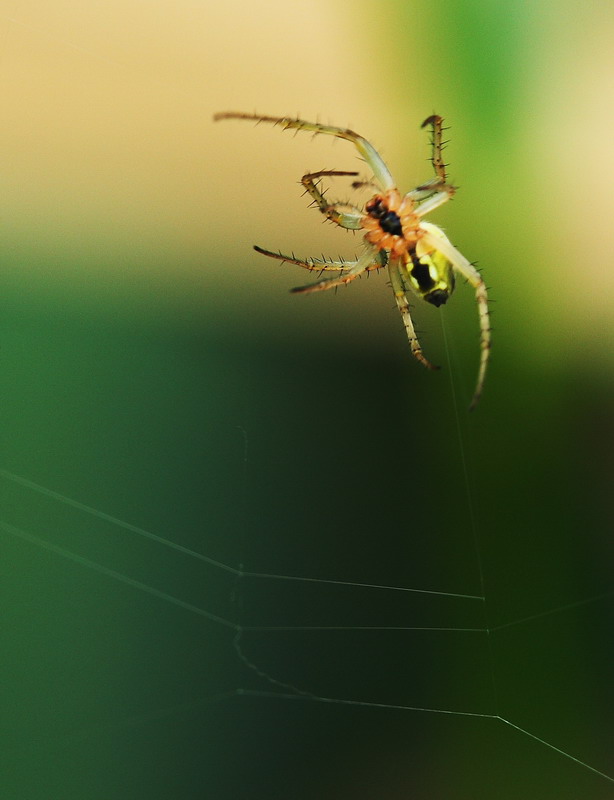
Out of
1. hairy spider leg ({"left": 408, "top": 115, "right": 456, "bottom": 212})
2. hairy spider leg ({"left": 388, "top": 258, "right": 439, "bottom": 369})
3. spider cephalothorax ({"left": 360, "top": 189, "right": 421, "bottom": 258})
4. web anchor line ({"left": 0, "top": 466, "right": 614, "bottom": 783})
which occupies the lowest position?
web anchor line ({"left": 0, "top": 466, "right": 614, "bottom": 783})

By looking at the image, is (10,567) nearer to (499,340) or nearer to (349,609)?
(349,609)

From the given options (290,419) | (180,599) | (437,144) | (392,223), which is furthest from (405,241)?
(180,599)

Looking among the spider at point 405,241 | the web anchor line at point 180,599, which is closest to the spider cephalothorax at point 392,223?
the spider at point 405,241

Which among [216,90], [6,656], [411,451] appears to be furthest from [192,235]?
[6,656]

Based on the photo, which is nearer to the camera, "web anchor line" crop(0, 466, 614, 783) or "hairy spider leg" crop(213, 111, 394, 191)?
"hairy spider leg" crop(213, 111, 394, 191)

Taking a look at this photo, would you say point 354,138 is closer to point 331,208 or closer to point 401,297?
point 331,208

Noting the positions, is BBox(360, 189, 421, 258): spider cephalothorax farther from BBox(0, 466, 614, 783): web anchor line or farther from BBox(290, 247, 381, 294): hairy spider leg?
BBox(0, 466, 614, 783): web anchor line

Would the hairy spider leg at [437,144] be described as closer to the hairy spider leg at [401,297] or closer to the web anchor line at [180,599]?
the hairy spider leg at [401,297]

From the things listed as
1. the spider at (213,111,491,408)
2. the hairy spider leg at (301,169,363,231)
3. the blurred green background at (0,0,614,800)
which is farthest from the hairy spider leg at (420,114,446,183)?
the blurred green background at (0,0,614,800)
